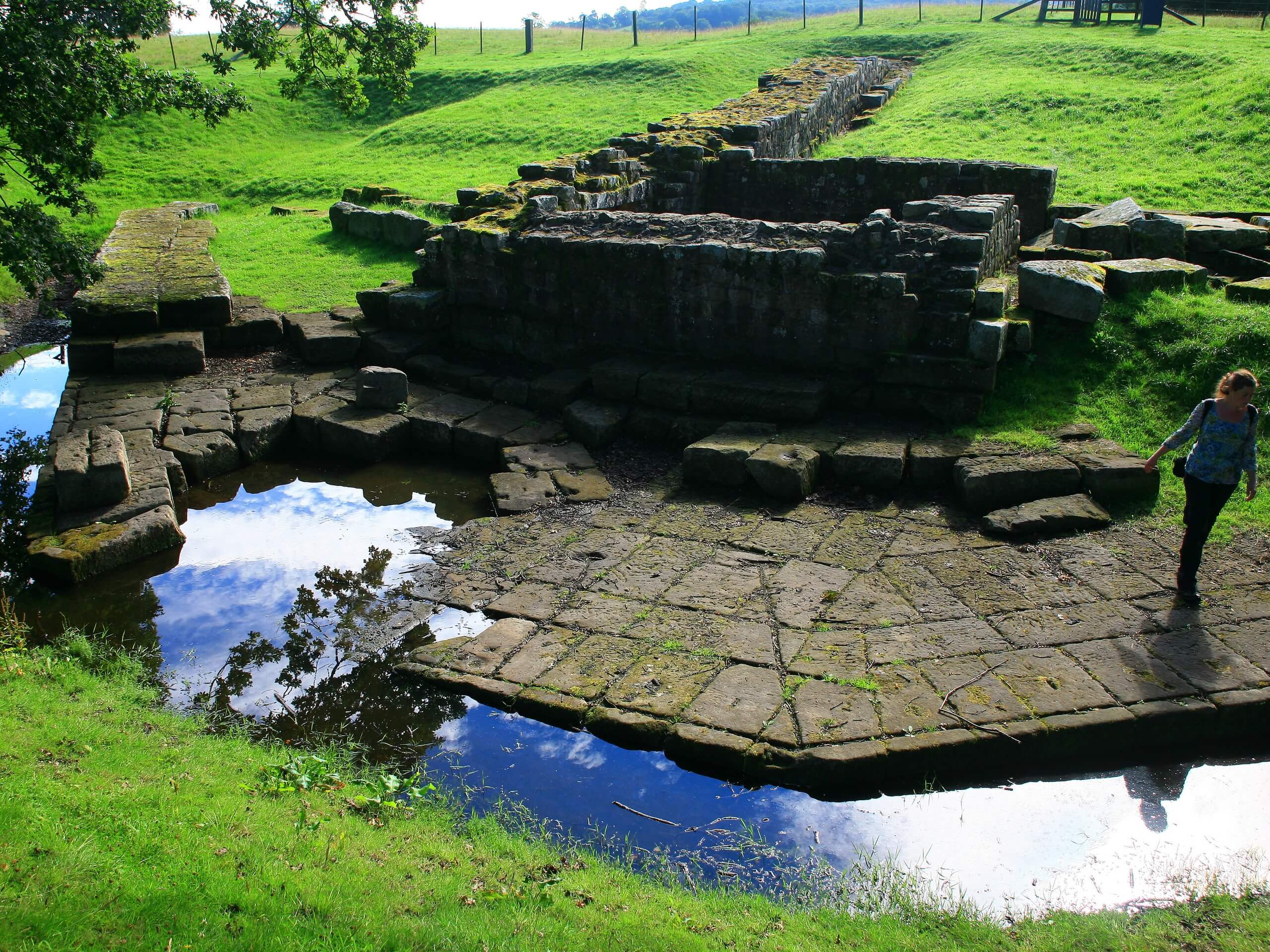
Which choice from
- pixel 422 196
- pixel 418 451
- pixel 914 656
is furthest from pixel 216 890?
pixel 422 196

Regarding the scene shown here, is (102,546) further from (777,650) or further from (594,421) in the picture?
(777,650)

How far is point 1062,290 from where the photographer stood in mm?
9430

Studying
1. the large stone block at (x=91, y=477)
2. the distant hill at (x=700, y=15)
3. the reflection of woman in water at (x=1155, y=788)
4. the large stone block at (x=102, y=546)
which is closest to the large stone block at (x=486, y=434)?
the large stone block at (x=102, y=546)

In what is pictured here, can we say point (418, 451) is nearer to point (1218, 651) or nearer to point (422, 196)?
point (1218, 651)

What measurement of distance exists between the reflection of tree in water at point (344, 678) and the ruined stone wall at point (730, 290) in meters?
4.53

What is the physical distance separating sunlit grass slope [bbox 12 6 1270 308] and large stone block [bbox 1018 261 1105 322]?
4.95 metres

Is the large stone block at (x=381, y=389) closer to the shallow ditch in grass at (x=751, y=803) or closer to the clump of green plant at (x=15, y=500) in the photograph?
the clump of green plant at (x=15, y=500)

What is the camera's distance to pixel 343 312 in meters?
12.6

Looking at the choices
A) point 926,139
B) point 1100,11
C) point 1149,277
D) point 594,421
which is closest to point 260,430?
point 594,421

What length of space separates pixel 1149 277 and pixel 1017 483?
3804 mm

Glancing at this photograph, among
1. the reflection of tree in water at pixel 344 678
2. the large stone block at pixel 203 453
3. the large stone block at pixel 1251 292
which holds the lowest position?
the reflection of tree in water at pixel 344 678

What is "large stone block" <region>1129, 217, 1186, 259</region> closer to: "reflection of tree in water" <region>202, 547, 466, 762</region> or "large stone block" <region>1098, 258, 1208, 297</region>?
"large stone block" <region>1098, 258, 1208, 297</region>

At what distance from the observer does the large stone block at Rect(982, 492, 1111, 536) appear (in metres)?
7.34

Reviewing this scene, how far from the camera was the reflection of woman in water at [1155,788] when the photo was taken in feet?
16.3
